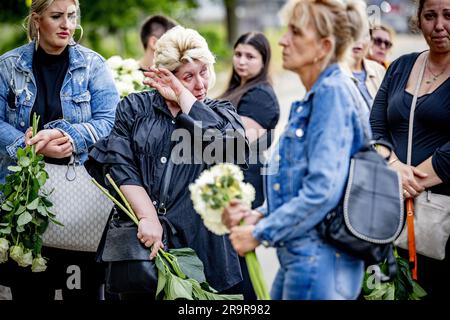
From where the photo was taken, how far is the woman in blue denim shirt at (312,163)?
2703 mm

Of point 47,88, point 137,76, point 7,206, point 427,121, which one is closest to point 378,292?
point 427,121

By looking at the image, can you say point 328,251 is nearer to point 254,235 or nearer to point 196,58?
point 254,235

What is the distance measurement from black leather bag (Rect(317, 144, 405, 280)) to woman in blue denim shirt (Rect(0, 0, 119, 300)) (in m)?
1.92

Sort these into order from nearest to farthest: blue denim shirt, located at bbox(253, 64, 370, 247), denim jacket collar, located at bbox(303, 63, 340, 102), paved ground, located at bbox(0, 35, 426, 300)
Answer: blue denim shirt, located at bbox(253, 64, 370, 247) → denim jacket collar, located at bbox(303, 63, 340, 102) → paved ground, located at bbox(0, 35, 426, 300)

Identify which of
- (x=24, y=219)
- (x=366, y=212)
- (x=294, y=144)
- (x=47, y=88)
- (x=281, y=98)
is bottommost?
(x=281, y=98)

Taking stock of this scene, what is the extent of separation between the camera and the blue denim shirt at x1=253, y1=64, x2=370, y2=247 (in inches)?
106

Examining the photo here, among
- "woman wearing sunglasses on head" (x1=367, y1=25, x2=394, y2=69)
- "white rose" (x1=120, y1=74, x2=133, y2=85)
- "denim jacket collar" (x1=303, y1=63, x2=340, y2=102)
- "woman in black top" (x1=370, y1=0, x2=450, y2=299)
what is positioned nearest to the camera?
"denim jacket collar" (x1=303, y1=63, x2=340, y2=102)

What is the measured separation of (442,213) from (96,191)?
1.85m

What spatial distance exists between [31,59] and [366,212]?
2.38m

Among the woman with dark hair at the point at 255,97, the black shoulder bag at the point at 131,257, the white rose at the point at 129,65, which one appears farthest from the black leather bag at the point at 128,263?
the white rose at the point at 129,65

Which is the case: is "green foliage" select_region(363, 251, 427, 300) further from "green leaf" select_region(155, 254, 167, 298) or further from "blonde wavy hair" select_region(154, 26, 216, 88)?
"blonde wavy hair" select_region(154, 26, 216, 88)

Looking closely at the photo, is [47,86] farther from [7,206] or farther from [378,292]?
[378,292]

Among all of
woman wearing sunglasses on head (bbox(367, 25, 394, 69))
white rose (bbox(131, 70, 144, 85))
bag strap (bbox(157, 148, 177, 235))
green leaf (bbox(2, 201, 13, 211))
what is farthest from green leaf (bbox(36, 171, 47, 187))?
woman wearing sunglasses on head (bbox(367, 25, 394, 69))

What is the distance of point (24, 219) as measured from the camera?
159 inches
